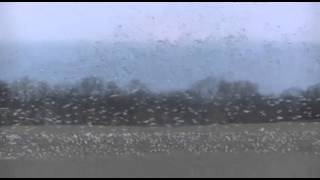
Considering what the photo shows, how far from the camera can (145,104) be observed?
8.18 ft

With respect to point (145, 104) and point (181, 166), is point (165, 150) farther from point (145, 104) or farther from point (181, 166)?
point (145, 104)

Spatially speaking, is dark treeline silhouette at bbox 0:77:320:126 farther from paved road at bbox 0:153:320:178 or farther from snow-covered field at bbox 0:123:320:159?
paved road at bbox 0:153:320:178

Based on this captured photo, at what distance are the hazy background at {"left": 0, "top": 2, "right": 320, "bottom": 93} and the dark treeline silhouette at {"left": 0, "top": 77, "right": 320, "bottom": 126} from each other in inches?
1.8

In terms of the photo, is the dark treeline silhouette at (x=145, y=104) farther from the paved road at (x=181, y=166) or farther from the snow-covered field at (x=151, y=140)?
the paved road at (x=181, y=166)

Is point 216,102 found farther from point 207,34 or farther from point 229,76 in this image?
point 207,34

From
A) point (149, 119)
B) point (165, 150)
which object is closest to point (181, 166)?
point (165, 150)

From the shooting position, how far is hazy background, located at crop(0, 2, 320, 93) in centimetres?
245

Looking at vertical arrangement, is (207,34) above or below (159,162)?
above

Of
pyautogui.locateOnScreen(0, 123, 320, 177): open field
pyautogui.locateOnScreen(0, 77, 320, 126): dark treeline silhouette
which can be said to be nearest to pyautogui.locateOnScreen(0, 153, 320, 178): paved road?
pyautogui.locateOnScreen(0, 123, 320, 177): open field

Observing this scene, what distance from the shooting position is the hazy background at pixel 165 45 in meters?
2.45

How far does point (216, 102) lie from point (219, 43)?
27 centimetres

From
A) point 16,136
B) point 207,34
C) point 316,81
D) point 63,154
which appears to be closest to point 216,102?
point 207,34

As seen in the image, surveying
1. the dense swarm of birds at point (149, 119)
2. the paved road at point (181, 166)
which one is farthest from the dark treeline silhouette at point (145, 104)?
the paved road at point (181, 166)

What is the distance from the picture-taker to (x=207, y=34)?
2.48 metres
